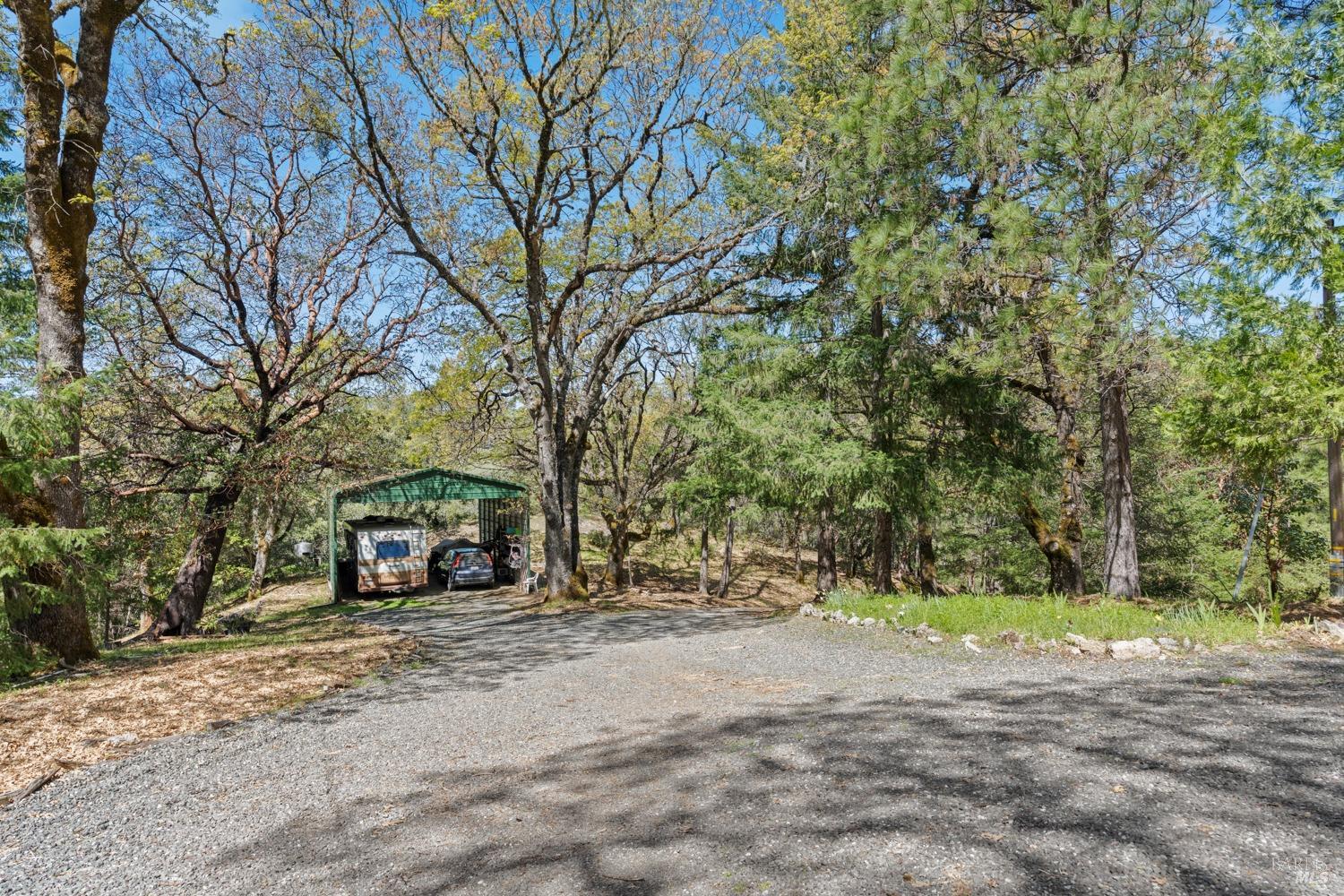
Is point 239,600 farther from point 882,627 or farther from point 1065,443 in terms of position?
point 1065,443

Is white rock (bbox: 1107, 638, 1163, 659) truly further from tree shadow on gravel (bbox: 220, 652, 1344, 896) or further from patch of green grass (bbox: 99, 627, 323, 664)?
patch of green grass (bbox: 99, 627, 323, 664)

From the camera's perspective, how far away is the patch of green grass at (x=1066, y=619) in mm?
6383

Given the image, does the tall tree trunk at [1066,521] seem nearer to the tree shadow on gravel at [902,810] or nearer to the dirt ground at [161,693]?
the tree shadow on gravel at [902,810]

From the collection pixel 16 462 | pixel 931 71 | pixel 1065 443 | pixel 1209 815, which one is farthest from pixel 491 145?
pixel 1209 815

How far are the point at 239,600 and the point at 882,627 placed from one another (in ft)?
72.6

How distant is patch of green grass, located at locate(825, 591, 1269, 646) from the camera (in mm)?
6383

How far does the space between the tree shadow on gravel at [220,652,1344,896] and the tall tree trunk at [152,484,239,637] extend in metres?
10.7

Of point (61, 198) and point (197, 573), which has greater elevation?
point (61, 198)

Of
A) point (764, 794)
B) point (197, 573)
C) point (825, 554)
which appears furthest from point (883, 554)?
point (197, 573)

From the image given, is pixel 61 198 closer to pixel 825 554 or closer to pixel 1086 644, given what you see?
pixel 1086 644

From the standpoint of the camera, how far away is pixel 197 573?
515 inches

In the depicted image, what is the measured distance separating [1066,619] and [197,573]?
14407 millimetres

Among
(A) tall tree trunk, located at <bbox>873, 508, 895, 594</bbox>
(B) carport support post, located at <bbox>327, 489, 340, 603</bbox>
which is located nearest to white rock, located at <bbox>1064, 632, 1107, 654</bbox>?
(A) tall tree trunk, located at <bbox>873, 508, 895, 594</bbox>

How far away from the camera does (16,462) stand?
600 centimetres
